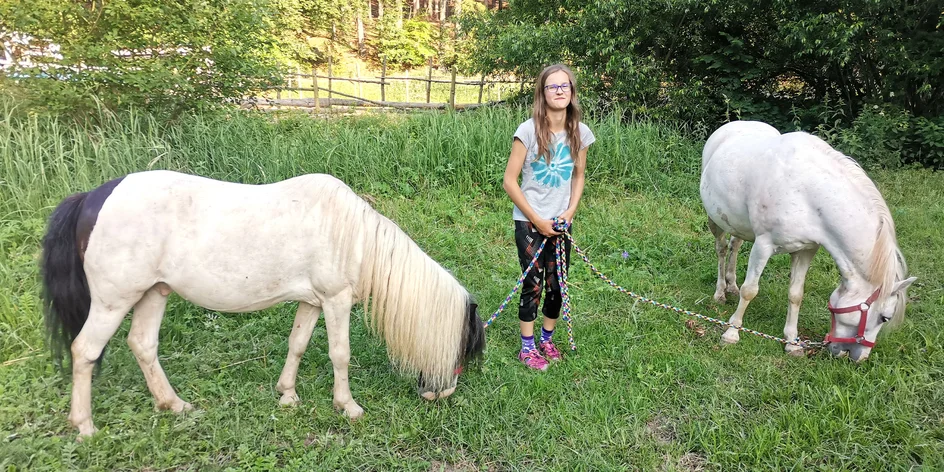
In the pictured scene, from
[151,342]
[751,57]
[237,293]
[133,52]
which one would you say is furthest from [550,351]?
[751,57]

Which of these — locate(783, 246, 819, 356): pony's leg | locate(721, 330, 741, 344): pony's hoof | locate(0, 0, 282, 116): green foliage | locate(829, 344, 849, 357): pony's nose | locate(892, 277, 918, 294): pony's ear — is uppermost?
locate(0, 0, 282, 116): green foliage

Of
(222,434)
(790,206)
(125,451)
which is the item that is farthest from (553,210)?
(125,451)

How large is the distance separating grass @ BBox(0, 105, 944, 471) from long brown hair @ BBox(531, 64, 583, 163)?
139 cm

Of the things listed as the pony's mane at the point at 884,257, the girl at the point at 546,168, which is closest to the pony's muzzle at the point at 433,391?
the girl at the point at 546,168

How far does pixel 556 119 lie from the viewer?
289 cm

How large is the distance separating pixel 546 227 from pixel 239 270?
1646 millimetres

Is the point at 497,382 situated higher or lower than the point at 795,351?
lower

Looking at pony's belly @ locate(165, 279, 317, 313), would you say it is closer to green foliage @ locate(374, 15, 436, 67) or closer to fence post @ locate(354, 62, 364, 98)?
fence post @ locate(354, 62, 364, 98)

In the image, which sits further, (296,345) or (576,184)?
Result: (576,184)

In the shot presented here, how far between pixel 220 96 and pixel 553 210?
5.03 metres

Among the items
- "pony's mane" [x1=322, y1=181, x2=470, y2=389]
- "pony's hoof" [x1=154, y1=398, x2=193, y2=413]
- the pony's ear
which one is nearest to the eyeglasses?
"pony's mane" [x1=322, y1=181, x2=470, y2=389]

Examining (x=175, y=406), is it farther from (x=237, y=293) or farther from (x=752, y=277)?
(x=752, y=277)

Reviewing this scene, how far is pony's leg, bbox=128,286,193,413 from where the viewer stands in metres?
2.56

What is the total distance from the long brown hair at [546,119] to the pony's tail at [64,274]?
234cm
